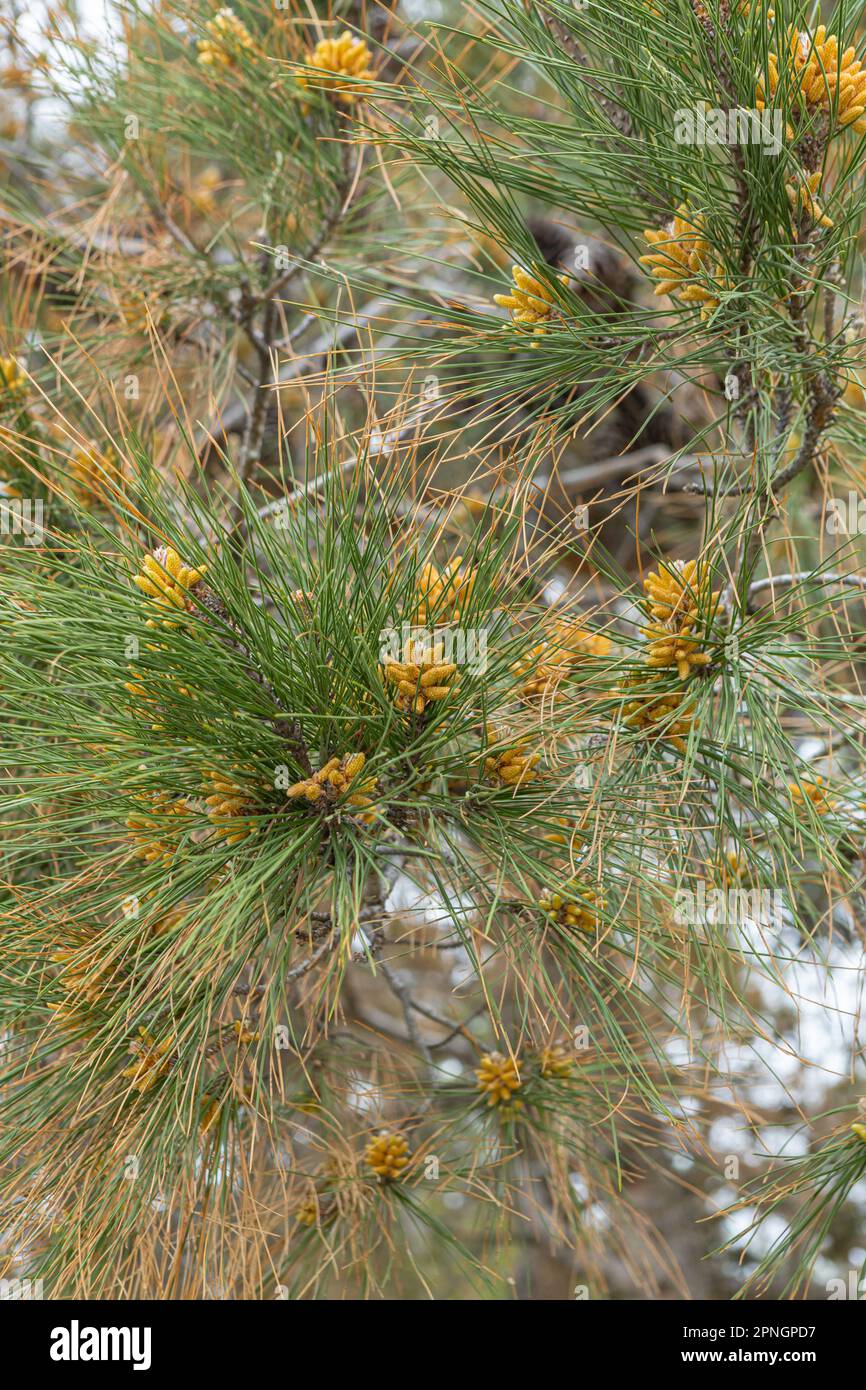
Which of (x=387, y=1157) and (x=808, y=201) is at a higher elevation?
(x=808, y=201)

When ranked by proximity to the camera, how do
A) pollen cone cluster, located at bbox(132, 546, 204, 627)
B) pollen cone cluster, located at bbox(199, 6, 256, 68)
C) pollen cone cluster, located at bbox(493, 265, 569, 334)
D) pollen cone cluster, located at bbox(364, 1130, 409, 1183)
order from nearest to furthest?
pollen cone cluster, located at bbox(132, 546, 204, 627) → pollen cone cluster, located at bbox(493, 265, 569, 334) → pollen cone cluster, located at bbox(364, 1130, 409, 1183) → pollen cone cluster, located at bbox(199, 6, 256, 68)

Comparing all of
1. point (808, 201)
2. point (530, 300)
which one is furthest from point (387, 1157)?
point (808, 201)

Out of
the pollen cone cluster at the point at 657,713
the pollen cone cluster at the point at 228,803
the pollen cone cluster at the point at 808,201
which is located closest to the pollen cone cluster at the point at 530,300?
the pollen cone cluster at the point at 808,201

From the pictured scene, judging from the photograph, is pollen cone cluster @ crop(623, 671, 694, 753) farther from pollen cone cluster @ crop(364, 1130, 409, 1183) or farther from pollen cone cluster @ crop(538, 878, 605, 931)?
Answer: pollen cone cluster @ crop(364, 1130, 409, 1183)

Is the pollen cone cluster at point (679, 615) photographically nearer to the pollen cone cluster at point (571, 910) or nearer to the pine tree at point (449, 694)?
the pine tree at point (449, 694)

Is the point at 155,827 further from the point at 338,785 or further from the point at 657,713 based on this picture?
the point at 657,713

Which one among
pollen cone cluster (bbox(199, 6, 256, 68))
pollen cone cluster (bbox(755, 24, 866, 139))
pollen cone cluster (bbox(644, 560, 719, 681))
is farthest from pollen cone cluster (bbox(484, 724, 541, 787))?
pollen cone cluster (bbox(199, 6, 256, 68))

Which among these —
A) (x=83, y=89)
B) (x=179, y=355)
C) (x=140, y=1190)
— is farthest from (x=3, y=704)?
(x=83, y=89)
